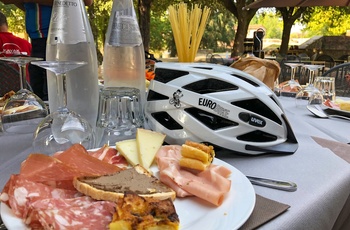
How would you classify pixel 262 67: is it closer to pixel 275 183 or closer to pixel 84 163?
pixel 275 183

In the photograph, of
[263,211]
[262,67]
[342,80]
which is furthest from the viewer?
[342,80]

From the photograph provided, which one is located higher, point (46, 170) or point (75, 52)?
point (75, 52)

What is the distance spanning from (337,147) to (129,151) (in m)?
0.55

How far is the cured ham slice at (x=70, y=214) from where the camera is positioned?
0.41m

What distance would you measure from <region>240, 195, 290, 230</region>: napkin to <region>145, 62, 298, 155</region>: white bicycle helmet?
0.24 meters

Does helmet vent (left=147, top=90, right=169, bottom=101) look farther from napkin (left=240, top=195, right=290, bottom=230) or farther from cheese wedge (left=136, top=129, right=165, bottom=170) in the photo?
napkin (left=240, top=195, right=290, bottom=230)

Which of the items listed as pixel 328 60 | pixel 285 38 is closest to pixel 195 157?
pixel 328 60

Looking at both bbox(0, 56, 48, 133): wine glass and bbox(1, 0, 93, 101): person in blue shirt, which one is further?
bbox(1, 0, 93, 101): person in blue shirt

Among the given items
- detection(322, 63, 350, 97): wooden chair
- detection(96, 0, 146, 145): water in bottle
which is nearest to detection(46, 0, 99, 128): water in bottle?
detection(96, 0, 146, 145): water in bottle

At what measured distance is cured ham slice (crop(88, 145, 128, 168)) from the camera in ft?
2.21

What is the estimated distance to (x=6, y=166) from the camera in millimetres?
734

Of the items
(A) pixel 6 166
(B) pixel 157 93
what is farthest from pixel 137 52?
(A) pixel 6 166

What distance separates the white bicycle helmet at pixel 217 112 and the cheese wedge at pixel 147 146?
85mm

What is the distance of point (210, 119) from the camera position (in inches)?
31.5
